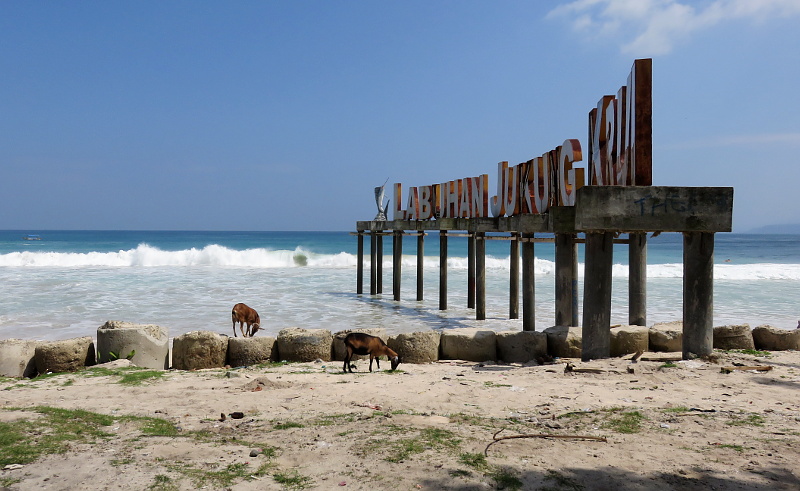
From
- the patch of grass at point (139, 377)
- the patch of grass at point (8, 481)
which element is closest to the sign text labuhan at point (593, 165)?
the patch of grass at point (139, 377)

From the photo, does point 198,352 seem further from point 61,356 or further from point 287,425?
point 287,425

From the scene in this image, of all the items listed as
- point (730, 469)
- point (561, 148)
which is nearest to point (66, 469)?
point (730, 469)

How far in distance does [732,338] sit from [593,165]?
3.25 metres

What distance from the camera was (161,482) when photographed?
13.4 feet

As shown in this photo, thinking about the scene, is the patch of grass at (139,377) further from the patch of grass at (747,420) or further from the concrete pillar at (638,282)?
the concrete pillar at (638,282)

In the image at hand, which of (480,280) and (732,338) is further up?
(480,280)

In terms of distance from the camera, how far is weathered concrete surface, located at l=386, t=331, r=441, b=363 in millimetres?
9039

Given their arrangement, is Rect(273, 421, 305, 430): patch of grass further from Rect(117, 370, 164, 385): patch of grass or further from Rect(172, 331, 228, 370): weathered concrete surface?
Rect(172, 331, 228, 370): weathered concrete surface

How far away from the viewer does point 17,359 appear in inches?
323

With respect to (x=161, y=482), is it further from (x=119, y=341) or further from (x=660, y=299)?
(x=660, y=299)

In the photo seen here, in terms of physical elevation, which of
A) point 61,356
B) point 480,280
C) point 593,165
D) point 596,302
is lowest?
point 61,356

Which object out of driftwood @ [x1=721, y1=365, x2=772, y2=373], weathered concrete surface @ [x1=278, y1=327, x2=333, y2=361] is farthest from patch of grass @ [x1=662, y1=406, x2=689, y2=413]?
weathered concrete surface @ [x1=278, y1=327, x2=333, y2=361]

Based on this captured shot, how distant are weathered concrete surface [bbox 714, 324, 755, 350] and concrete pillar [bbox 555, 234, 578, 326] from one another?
Answer: 2697mm

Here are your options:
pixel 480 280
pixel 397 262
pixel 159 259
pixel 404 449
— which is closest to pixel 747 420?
pixel 404 449
